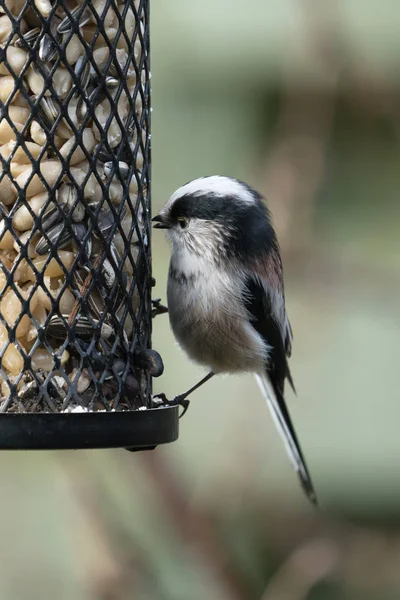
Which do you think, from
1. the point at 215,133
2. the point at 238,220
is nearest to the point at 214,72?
the point at 215,133

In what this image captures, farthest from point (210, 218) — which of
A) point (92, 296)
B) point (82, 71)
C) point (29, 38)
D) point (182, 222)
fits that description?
point (29, 38)

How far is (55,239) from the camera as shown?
2.19 m

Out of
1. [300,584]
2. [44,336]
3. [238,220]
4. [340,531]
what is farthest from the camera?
[340,531]

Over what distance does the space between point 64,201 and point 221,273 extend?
747mm

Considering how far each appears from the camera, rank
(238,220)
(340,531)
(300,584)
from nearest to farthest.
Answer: (238,220) → (300,584) → (340,531)

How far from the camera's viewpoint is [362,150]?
4828 millimetres

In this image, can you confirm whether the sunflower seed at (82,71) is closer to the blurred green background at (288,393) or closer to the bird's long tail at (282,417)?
the bird's long tail at (282,417)

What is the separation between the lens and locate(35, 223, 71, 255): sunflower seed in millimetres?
2174

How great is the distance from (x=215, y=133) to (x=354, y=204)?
0.78 m

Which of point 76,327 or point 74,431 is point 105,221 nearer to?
point 76,327

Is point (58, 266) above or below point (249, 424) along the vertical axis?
above

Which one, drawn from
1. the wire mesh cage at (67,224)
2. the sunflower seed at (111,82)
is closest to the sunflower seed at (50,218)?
the wire mesh cage at (67,224)

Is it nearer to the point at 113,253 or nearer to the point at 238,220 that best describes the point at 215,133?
the point at 238,220

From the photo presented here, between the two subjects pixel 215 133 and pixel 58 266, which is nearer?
pixel 58 266
